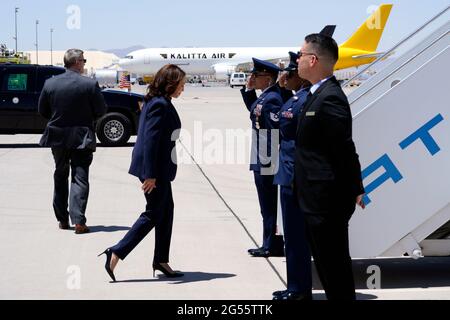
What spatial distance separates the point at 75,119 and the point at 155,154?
2.53 metres

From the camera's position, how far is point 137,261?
22.8ft

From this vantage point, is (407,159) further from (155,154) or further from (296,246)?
(155,154)

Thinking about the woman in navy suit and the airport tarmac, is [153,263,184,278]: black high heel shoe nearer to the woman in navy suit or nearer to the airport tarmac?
the airport tarmac

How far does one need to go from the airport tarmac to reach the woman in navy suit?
0.37 meters

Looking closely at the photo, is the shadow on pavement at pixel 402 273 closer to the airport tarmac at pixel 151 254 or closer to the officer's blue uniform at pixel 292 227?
the airport tarmac at pixel 151 254

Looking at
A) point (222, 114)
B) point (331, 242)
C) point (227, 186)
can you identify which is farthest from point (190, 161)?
point (222, 114)

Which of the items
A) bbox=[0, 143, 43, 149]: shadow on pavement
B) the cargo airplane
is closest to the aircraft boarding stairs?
bbox=[0, 143, 43, 149]: shadow on pavement

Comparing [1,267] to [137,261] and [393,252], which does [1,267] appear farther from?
[393,252]

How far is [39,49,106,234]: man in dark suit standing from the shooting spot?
8.21 metres

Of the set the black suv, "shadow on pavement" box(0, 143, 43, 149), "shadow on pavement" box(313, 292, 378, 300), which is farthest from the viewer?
"shadow on pavement" box(0, 143, 43, 149)

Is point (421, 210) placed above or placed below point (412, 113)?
below

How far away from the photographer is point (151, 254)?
7.25m

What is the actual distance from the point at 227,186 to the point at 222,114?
60.6ft

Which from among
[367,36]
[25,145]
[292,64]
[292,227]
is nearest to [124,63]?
[367,36]
